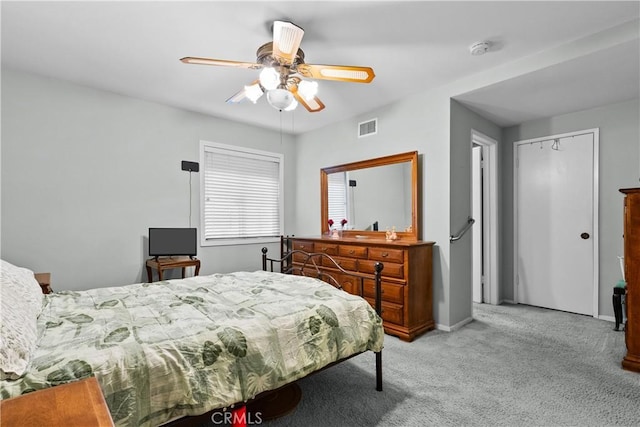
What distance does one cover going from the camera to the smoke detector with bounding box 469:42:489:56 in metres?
2.54

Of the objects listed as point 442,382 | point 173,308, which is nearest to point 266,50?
point 173,308

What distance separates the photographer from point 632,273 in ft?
7.83

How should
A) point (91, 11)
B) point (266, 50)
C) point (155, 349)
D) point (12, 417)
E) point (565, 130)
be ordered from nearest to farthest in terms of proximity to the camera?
point (12, 417) < point (155, 349) < point (91, 11) < point (266, 50) < point (565, 130)

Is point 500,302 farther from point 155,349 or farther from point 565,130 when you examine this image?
point 155,349

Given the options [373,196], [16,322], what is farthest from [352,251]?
[16,322]

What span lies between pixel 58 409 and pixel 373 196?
3611mm

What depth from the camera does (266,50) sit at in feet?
7.63

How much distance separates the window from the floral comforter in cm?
208

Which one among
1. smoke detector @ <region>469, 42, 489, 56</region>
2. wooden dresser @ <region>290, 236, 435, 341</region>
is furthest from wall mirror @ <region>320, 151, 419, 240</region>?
smoke detector @ <region>469, 42, 489, 56</region>

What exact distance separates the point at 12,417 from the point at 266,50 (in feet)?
7.55

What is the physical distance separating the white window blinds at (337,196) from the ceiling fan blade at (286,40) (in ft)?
7.90

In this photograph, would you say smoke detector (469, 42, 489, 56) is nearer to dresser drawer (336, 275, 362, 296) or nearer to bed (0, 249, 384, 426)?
bed (0, 249, 384, 426)

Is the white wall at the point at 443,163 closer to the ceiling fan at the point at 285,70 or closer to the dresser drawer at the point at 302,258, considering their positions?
the dresser drawer at the point at 302,258

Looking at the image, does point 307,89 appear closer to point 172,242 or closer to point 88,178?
point 172,242
